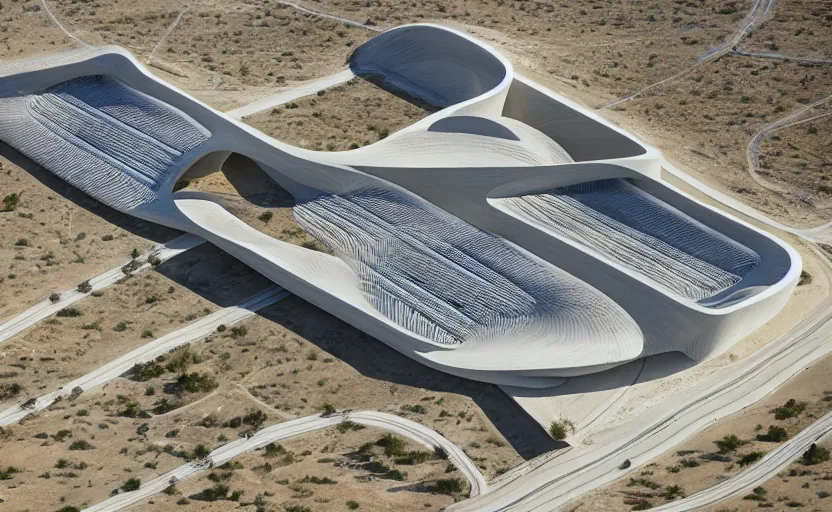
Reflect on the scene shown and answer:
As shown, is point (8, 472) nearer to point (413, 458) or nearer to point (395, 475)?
point (395, 475)

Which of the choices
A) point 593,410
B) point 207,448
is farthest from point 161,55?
point 593,410

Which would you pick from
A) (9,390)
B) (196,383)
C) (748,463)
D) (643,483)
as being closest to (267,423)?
(196,383)

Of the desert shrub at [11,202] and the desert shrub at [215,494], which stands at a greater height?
the desert shrub at [11,202]

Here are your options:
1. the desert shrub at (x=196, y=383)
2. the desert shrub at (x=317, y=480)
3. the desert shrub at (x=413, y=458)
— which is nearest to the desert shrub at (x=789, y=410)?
the desert shrub at (x=413, y=458)

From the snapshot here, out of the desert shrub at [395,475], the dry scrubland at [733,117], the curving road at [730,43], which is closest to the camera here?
the desert shrub at [395,475]

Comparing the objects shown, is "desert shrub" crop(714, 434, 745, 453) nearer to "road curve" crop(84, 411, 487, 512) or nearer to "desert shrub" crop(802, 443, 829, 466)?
"desert shrub" crop(802, 443, 829, 466)

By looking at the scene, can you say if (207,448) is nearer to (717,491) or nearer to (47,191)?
(717,491)

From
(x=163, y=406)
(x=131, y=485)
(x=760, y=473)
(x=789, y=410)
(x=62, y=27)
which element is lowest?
(x=163, y=406)

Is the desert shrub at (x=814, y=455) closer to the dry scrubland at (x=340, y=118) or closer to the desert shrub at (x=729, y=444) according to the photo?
the desert shrub at (x=729, y=444)
